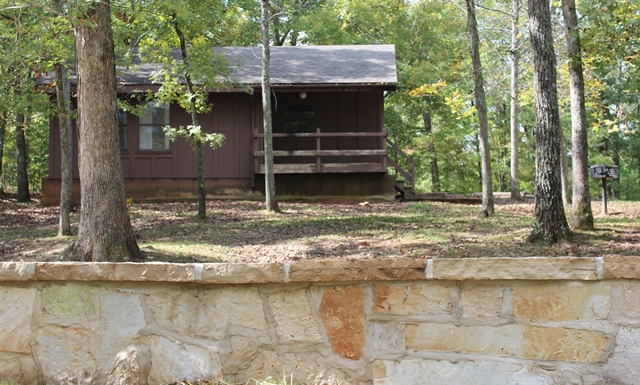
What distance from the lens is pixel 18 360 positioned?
10.2 ft

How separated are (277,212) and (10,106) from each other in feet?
18.6

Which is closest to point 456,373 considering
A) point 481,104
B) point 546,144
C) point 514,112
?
point 546,144

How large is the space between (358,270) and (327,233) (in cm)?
773

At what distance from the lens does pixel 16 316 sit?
312 centimetres

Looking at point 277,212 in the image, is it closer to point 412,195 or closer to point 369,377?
point 412,195

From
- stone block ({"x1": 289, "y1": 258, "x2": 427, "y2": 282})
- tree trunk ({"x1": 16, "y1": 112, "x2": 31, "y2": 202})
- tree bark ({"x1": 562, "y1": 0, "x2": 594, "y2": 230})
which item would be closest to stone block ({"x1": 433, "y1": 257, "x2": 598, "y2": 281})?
stone block ({"x1": 289, "y1": 258, "x2": 427, "y2": 282})

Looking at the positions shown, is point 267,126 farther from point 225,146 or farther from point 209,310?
point 209,310

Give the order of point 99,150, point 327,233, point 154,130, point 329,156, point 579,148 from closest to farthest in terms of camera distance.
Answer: point 99,150
point 579,148
point 327,233
point 154,130
point 329,156

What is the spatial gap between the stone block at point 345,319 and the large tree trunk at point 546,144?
6040 mm

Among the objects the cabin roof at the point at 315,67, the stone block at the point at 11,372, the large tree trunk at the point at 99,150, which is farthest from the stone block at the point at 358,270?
the cabin roof at the point at 315,67

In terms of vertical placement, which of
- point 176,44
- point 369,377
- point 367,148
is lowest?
point 369,377

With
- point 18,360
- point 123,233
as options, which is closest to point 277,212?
point 123,233

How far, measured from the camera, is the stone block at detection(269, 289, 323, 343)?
296 cm

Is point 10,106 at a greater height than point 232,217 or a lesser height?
greater
